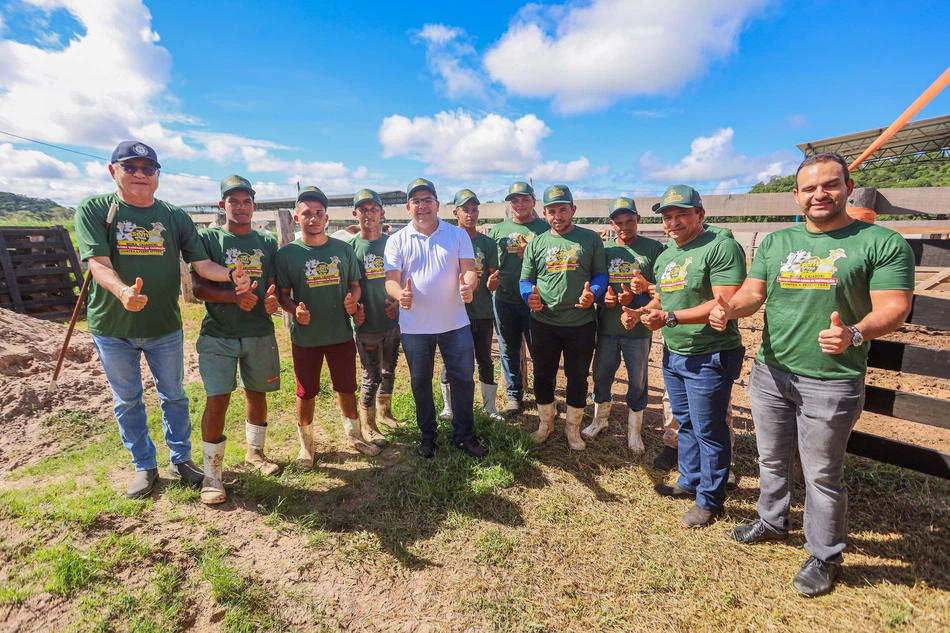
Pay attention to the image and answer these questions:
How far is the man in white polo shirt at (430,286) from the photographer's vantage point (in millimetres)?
3781

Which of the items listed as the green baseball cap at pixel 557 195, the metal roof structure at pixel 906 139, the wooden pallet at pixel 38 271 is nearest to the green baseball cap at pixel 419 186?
the green baseball cap at pixel 557 195

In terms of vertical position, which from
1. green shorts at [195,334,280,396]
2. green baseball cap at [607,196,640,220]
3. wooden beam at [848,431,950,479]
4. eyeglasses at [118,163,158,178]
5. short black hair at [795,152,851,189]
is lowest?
wooden beam at [848,431,950,479]

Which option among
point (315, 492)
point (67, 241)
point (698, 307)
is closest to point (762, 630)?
point (698, 307)

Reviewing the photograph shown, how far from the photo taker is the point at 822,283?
2424mm

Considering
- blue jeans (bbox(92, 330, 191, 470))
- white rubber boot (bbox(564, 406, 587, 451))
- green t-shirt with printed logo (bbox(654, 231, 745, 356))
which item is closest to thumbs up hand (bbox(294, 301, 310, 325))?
blue jeans (bbox(92, 330, 191, 470))

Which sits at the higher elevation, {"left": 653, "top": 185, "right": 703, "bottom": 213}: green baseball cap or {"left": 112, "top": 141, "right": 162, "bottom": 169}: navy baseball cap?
{"left": 112, "top": 141, "right": 162, "bottom": 169}: navy baseball cap

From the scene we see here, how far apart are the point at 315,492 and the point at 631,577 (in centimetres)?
256

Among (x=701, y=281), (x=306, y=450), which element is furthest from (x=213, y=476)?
(x=701, y=281)

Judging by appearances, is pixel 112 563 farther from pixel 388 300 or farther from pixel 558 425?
pixel 558 425

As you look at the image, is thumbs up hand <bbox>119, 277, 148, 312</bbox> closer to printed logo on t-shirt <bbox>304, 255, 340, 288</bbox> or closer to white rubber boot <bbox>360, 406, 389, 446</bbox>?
printed logo on t-shirt <bbox>304, 255, 340, 288</bbox>

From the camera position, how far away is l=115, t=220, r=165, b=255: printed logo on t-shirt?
3.20 meters

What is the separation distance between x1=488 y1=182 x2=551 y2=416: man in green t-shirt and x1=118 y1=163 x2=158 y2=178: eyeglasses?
326cm

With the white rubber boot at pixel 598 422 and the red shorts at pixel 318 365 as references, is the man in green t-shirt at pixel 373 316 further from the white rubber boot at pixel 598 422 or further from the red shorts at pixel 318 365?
the white rubber boot at pixel 598 422

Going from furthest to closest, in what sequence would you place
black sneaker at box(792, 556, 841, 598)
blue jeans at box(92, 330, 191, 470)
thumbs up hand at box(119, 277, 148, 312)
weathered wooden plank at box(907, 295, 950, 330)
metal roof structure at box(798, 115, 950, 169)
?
metal roof structure at box(798, 115, 950, 169) → blue jeans at box(92, 330, 191, 470) → weathered wooden plank at box(907, 295, 950, 330) → thumbs up hand at box(119, 277, 148, 312) → black sneaker at box(792, 556, 841, 598)
